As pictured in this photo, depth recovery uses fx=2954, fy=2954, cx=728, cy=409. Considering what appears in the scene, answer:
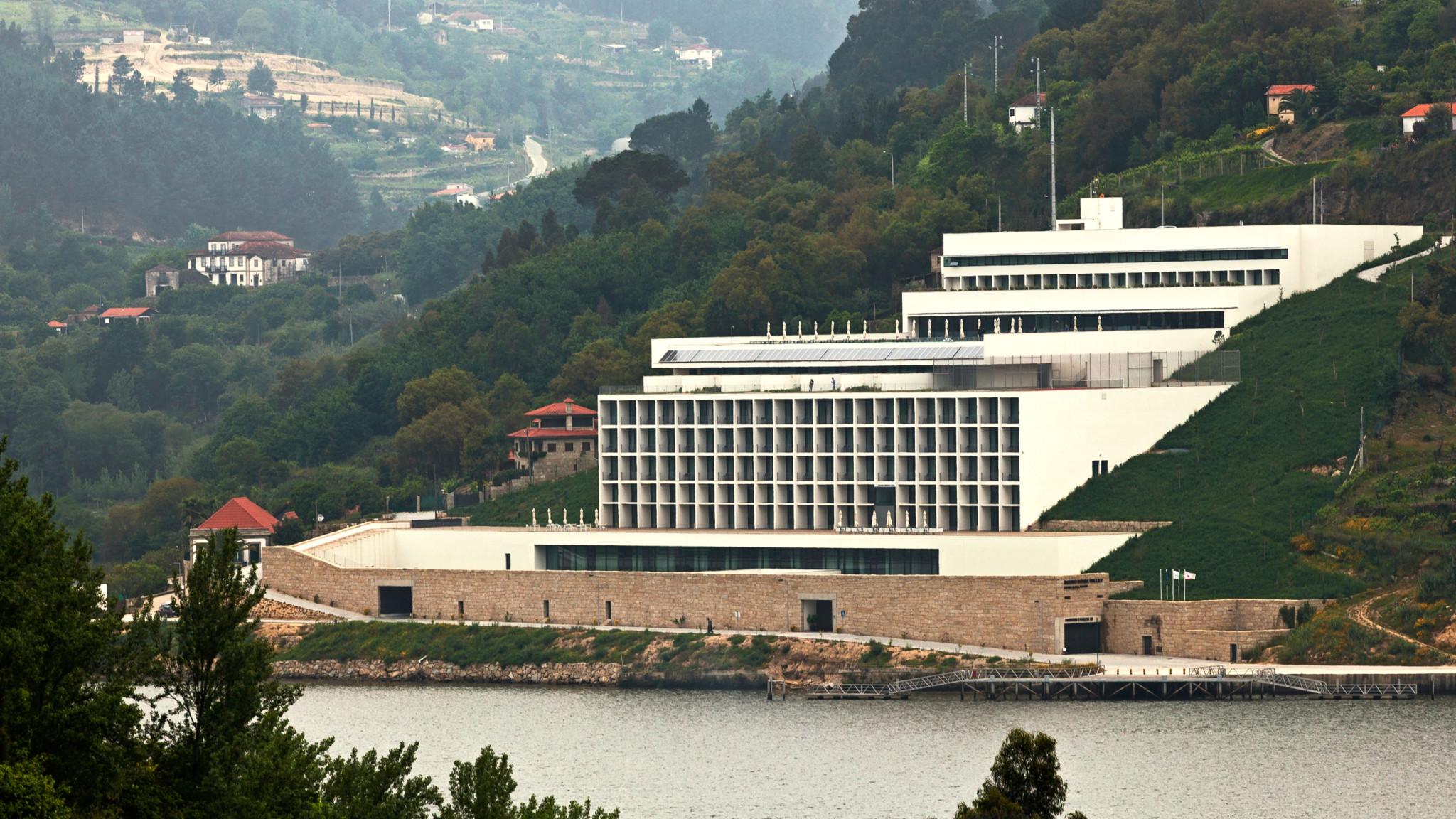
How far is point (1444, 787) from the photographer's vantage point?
79.9m

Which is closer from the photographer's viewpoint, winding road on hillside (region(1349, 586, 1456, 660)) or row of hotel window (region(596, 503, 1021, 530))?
winding road on hillside (region(1349, 586, 1456, 660))

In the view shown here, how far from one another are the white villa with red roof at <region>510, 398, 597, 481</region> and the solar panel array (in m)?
11.9

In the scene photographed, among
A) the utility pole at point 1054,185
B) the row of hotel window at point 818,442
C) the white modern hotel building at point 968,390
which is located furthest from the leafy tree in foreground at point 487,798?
the utility pole at point 1054,185

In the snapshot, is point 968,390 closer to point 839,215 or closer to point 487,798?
point 839,215

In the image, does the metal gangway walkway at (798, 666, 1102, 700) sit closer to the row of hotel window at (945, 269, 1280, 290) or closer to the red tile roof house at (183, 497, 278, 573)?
the row of hotel window at (945, 269, 1280, 290)

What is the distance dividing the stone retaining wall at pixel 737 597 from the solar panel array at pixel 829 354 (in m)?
13.2

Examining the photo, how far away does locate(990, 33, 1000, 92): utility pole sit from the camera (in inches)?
7156

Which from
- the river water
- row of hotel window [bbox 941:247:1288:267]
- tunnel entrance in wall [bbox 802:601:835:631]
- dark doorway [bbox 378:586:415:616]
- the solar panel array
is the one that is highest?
row of hotel window [bbox 941:247:1288:267]

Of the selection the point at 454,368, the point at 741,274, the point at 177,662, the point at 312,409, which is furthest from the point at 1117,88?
the point at 177,662

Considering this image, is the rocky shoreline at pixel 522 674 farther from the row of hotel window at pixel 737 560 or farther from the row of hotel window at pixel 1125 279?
the row of hotel window at pixel 1125 279

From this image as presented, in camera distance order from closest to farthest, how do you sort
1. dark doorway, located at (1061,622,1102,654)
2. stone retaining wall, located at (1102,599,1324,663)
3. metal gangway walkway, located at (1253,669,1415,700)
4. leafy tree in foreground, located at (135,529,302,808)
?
leafy tree in foreground, located at (135,529,302,808) < metal gangway walkway, located at (1253,669,1415,700) < stone retaining wall, located at (1102,599,1324,663) < dark doorway, located at (1061,622,1102,654)

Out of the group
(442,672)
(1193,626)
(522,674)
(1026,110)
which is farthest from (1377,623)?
(1026,110)

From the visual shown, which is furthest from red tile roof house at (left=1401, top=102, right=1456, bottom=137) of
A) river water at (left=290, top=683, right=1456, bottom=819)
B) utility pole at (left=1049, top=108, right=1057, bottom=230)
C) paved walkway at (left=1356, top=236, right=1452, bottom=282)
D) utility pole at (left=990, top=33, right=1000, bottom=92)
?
river water at (left=290, top=683, right=1456, bottom=819)

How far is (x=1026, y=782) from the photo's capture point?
196ft
